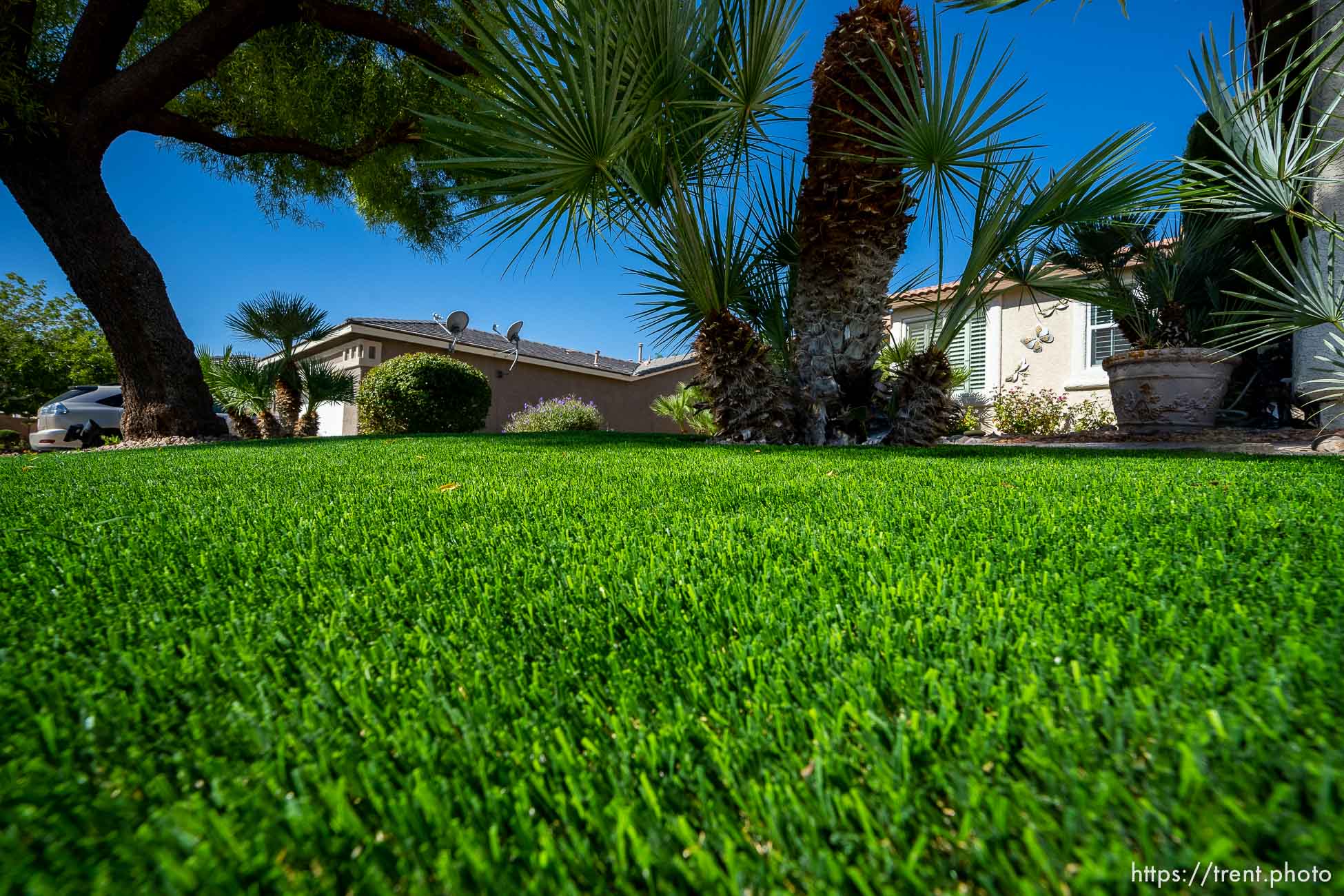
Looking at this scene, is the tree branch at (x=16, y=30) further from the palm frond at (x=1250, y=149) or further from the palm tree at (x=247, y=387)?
the palm frond at (x=1250, y=149)

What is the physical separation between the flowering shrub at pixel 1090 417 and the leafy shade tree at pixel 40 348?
3232 cm

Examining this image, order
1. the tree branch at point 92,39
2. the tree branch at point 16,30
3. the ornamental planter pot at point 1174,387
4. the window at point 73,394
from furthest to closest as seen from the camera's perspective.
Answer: the window at point 73,394 → the tree branch at point 92,39 → the ornamental planter pot at point 1174,387 → the tree branch at point 16,30

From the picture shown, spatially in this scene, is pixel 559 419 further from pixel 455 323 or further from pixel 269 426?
pixel 269 426

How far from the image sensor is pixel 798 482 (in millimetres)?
2723

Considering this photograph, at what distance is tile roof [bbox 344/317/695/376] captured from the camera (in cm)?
1495

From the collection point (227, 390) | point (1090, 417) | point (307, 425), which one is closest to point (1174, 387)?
point (1090, 417)

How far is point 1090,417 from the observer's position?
1017 centimetres

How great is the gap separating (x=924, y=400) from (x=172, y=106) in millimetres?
13410

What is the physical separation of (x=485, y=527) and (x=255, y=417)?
13977mm

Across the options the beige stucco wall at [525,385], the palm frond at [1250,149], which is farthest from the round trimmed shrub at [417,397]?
the palm frond at [1250,149]

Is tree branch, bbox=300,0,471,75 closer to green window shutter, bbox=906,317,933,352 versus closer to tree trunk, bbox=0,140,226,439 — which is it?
tree trunk, bbox=0,140,226,439

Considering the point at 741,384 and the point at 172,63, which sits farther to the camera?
the point at 172,63

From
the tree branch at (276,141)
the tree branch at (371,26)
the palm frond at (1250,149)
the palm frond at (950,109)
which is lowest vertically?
the palm frond at (1250,149)

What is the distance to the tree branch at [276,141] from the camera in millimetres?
8617
